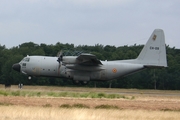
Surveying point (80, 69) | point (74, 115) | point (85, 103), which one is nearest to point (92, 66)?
point (80, 69)

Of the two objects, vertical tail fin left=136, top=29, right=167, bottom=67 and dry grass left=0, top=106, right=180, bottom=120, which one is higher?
vertical tail fin left=136, top=29, right=167, bottom=67

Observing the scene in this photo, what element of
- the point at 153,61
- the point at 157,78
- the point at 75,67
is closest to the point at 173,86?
the point at 157,78

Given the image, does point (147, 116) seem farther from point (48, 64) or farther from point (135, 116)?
point (48, 64)

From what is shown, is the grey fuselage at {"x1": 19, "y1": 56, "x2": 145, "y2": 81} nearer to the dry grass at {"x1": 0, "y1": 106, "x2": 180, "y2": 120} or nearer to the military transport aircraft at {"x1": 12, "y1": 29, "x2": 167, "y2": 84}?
the military transport aircraft at {"x1": 12, "y1": 29, "x2": 167, "y2": 84}

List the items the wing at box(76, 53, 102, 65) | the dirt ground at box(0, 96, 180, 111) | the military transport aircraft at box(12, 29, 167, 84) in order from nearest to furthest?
the dirt ground at box(0, 96, 180, 111)
the wing at box(76, 53, 102, 65)
the military transport aircraft at box(12, 29, 167, 84)

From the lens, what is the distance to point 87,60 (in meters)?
46.7

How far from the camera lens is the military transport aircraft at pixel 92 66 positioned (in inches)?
1868

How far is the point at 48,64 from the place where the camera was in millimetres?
47688

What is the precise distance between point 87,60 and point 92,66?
1442 mm

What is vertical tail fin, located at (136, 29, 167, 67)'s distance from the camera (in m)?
48.4

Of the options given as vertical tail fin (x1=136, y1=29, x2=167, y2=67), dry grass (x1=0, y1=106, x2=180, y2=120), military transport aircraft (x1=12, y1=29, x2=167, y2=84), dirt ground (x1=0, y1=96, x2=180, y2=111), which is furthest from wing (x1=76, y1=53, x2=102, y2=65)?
dry grass (x1=0, y1=106, x2=180, y2=120)

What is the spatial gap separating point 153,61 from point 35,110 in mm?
26411

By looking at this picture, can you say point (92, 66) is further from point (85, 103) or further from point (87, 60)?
point (85, 103)

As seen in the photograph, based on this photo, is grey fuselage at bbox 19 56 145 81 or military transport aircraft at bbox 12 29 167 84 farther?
grey fuselage at bbox 19 56 145 81
